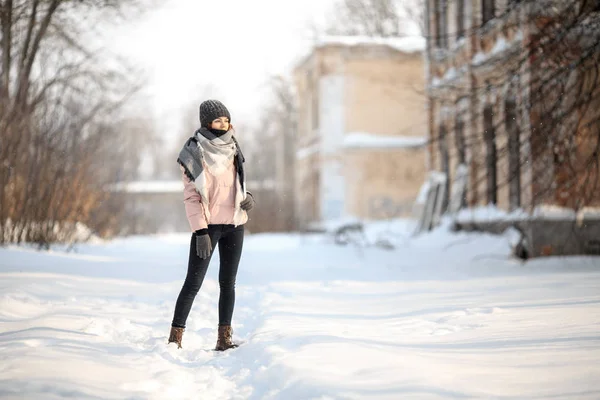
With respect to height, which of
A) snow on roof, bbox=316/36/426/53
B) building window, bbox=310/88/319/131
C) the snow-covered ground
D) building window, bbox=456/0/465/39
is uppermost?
snow on roof, bbox=316/36/426/53

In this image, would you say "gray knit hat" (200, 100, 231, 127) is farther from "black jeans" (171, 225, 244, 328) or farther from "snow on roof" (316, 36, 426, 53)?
"snow on roof" (316, 36, 426, 53)

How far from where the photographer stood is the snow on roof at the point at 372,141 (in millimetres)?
28297

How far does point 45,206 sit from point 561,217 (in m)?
8.50

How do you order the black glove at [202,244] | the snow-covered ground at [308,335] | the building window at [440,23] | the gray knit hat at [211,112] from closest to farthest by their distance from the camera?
the snow-covered ground at [308,335] → the black glove at [202,244] → the gray knit hat at [211,112] → the building window at [440,23]

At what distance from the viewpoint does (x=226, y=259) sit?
17.8ft

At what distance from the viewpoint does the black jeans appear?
529 centimetres

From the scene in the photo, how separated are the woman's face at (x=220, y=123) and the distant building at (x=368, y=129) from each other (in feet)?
75.5

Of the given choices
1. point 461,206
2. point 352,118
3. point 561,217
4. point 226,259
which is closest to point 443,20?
point 461,206

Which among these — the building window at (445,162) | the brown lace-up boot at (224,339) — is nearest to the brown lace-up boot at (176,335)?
the brown lace-up boot at (224,339)

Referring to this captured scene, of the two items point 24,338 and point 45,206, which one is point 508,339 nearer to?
point 24,338

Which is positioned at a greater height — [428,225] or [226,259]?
[226,259]

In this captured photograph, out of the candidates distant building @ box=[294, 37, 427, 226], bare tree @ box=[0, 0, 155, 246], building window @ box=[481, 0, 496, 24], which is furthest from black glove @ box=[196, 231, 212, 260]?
distant building @ box=[294, 37, 427, 226]

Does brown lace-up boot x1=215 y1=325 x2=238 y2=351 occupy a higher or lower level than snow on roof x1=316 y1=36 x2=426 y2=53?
lower

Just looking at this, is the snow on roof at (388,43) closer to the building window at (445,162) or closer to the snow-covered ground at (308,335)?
the building window at (445,162)
